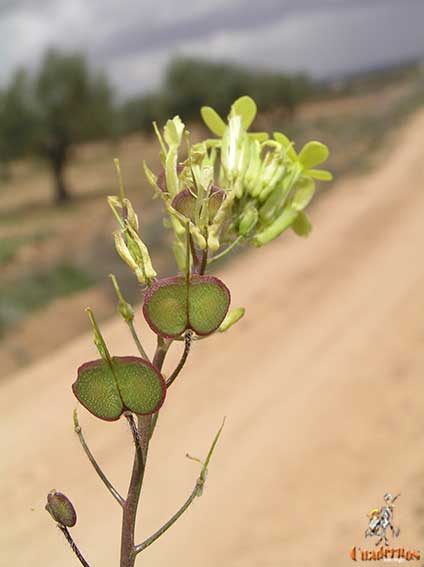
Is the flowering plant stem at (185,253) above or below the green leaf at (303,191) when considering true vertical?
below

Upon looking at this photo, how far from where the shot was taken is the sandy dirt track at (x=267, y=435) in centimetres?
413

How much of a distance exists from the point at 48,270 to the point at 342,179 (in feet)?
22.8

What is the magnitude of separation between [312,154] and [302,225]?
155 millimetres

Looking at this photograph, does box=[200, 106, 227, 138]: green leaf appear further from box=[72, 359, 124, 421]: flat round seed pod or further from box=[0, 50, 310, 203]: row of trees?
box=[0, 50, 310, 203]: row of trees

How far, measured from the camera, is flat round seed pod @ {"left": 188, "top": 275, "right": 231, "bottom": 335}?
2.64ft

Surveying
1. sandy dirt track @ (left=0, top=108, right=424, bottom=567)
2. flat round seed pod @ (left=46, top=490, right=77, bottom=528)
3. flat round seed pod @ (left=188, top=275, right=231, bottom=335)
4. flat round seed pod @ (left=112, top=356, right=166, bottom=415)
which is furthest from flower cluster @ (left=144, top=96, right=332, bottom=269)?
sandy dirt track @ (left=0, top=108, right=424, bottom=567)

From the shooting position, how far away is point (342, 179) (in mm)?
14805

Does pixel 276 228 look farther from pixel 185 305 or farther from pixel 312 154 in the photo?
pixel 185 305

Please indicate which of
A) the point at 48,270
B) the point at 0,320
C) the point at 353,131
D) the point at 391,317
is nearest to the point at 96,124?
the point at 353,131

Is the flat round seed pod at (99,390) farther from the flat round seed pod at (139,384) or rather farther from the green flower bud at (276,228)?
the green flower bud at (276,228)

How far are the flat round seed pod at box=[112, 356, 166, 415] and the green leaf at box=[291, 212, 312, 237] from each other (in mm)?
627

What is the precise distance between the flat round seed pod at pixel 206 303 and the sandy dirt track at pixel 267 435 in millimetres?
2561

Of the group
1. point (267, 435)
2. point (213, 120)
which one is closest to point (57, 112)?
point (267, 435)

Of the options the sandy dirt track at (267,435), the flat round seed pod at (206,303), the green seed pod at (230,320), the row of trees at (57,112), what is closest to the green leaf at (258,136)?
the green seed pod at (230,320)
